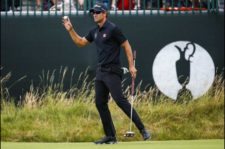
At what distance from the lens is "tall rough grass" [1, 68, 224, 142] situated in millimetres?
13195

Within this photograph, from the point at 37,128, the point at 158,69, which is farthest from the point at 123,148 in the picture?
the point at 158,69

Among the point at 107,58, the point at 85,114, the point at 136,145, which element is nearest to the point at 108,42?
the point at 107,58

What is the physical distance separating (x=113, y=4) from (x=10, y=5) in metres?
1.69

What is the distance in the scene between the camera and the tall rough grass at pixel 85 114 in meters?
13.2

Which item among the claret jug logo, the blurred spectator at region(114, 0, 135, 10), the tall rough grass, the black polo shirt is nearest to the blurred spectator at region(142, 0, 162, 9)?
the blurred spectator at region(114, 0, 135, 10)

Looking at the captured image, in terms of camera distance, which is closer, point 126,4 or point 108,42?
point 108,42

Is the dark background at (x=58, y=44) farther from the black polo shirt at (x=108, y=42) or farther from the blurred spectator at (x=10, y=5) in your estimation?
the black polo shirt at (x=108, y=42)

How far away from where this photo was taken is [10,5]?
562 inches

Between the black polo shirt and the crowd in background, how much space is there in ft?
11.0

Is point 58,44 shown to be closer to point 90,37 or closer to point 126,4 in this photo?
point 126,4

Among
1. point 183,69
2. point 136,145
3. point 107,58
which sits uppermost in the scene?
point 107,58

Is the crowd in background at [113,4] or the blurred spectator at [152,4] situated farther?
the blurred spectator at [152,4]

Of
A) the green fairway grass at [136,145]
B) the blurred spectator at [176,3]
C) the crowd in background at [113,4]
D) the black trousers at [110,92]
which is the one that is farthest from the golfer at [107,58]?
the blurred spectator at [176,3]

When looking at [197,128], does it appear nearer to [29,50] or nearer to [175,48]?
[175,48]
